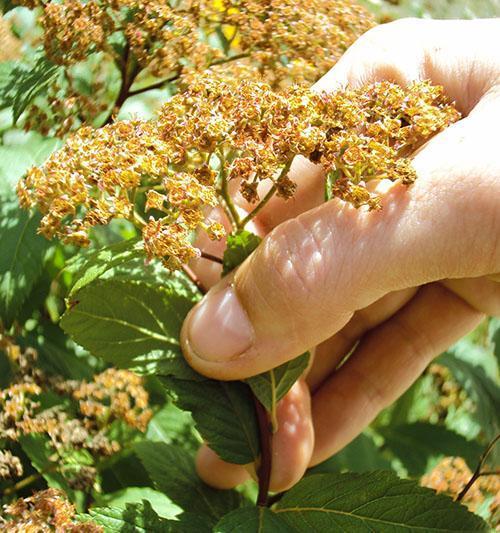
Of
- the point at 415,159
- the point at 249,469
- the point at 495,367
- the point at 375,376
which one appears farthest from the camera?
the point at 495,367

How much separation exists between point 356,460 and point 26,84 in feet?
5.45

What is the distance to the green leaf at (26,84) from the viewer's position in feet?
6.79

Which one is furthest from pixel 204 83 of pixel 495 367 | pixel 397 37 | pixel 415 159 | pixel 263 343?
pixel 495 367

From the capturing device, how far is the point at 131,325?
1.99m

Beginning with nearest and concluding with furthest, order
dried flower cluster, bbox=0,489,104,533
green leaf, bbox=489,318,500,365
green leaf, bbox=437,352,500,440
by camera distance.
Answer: dried flower cluster, bbox=0,489,104,533, green leaf, bbox=437,352,500,440, green leaf, bbox=489,318,500,365

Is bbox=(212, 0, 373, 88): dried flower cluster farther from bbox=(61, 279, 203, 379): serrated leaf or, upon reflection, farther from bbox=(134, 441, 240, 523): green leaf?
bbox=(134, 441, 240, 523): green leaf

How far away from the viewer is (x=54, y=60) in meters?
2.09

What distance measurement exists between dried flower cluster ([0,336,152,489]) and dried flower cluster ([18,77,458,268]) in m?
0.45

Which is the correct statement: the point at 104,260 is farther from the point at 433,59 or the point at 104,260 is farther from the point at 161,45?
the point at 433,59

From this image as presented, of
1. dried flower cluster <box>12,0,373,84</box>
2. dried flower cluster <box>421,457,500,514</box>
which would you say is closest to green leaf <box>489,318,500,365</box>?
dried flower cluster <box>421,457,500,514</box>

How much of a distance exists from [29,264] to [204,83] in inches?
27.7

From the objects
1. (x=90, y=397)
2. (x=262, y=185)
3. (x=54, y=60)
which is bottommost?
(x=90, y=397)

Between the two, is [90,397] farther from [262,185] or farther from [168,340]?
[262,185]

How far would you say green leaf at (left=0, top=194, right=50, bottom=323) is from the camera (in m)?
2.06
